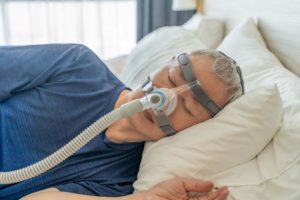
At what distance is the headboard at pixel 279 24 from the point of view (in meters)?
1.24

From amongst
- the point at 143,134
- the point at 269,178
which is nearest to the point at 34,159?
the point at 143,134

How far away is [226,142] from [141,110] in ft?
0.79

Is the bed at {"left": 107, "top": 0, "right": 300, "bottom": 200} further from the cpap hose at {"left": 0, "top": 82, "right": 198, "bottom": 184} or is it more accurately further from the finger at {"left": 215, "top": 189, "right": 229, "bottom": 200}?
the cpap hose at {"left": 0, "top": 82, "right": 198, "bottom": 184}

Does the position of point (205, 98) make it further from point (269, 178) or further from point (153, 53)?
point (153, 53)

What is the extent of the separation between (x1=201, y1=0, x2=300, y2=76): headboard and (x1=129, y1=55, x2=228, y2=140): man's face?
371 mm

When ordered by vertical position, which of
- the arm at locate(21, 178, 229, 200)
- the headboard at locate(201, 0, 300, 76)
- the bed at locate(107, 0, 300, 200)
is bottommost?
the arm at locate(21, 178, 229, 200)

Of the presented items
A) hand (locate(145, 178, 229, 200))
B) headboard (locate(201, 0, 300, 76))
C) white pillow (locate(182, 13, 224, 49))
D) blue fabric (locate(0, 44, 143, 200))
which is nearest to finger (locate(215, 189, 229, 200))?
hand (locate(145, 178, 229, 200))

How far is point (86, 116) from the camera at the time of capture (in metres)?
1.19

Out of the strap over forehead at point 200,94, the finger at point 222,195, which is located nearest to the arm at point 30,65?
the strap over forehead at point 200,94

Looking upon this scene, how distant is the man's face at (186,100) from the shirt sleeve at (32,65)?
0.35 metres

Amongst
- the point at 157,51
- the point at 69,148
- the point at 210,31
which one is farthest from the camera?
the point at 210,31

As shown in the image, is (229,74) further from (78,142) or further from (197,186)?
(78,142)

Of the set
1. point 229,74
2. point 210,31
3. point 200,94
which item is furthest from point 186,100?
point 210,31

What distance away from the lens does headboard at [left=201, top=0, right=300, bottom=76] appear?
124 centimetres
